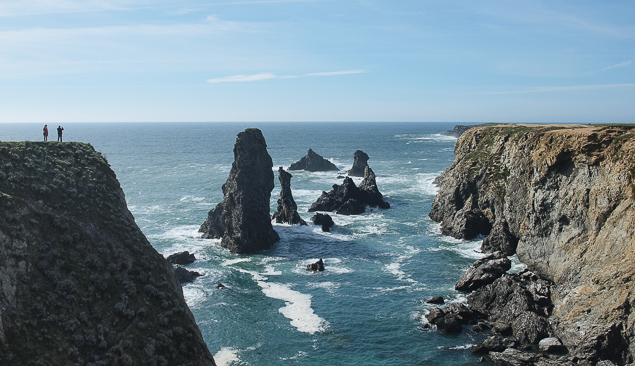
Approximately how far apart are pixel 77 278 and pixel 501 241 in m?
49.9

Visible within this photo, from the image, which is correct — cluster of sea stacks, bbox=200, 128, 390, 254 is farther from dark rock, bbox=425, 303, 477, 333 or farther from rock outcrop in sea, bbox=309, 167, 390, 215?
dark rock, bbox=425, 303, 477, 333

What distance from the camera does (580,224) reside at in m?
45.7

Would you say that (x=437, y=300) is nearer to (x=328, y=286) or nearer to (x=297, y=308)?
(x=328, y=286)

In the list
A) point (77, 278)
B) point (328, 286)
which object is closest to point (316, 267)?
point (328, 286)

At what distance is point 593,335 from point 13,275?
128 feet

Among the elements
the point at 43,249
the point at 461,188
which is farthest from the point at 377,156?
the point at 43,249

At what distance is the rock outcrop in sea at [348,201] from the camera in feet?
296

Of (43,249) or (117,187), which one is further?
(117,187)

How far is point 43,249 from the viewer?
3072 centimetres

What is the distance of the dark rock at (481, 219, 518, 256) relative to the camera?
6116 cm

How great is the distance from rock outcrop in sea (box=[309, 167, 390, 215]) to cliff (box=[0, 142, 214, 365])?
55202 mm

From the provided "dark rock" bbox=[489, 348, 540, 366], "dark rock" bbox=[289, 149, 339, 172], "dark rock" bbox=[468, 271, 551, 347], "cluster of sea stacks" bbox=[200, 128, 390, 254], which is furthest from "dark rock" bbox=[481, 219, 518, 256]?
"dark rock" bbox=[289, 149, 339, 172]

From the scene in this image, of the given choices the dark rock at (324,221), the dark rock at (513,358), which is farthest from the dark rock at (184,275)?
the dark rock at (513,358)

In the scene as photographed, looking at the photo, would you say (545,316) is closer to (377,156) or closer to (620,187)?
(620,187)
